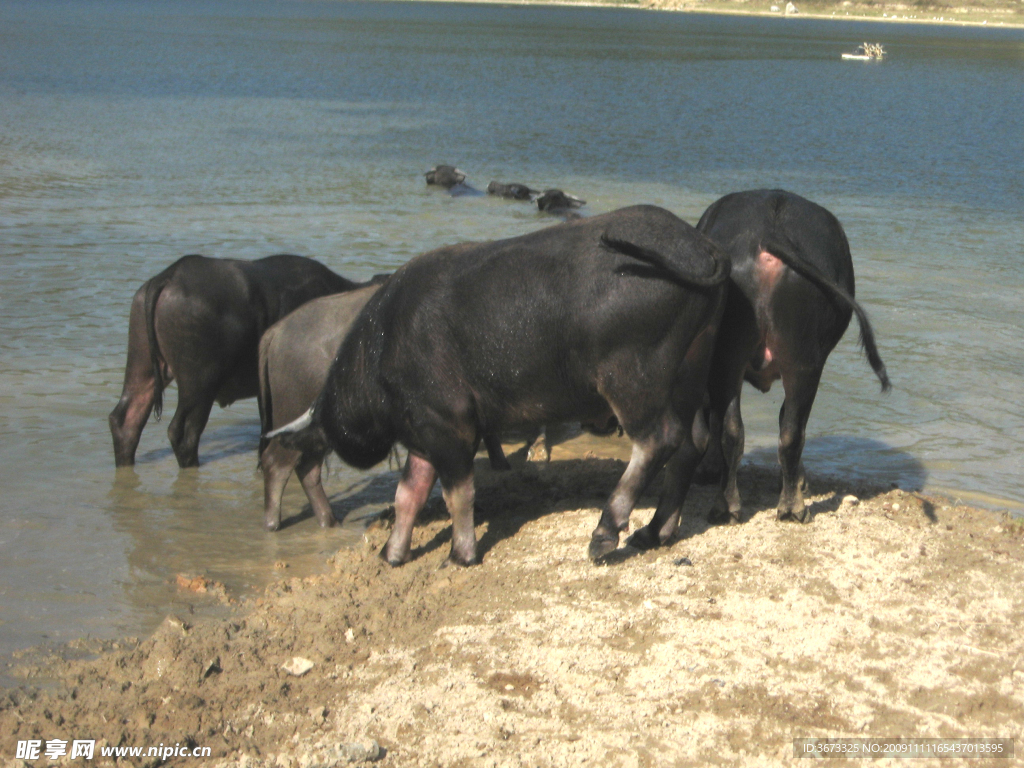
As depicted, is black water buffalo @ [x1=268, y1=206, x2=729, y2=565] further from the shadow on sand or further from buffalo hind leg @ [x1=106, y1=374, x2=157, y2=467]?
buffalo hind leg @ [x1=106, y1=374, x2=157, y2=467]

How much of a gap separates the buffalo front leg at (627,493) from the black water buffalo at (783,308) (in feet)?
2.05

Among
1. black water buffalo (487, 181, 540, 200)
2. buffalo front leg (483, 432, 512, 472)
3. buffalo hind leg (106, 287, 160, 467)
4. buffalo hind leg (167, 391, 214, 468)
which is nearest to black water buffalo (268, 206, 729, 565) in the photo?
buffalo front leg (483, 432, 512, 472)

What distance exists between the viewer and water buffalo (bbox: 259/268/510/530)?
6.38 meters

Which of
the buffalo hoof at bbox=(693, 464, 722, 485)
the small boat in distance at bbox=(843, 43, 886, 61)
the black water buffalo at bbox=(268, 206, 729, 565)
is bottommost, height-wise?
the small boat in distance at bbox=(843, 43, 886, 61)

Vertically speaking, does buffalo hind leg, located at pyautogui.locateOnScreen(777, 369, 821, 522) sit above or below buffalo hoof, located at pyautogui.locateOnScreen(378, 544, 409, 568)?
above

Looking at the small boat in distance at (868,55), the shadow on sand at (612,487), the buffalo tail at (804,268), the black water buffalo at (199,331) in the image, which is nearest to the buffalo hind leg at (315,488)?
the shadow on sand at (612,487)

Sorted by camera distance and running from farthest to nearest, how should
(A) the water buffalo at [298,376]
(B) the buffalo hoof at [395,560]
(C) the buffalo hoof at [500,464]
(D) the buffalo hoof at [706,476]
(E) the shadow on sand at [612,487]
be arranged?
(C) the buffalo hoof at [500,464] → (D) the buffalo hoof at [706,476] → (A) the water buffalo at [298,376] → (E) the shadow on sand at [612,487] → (B) the buffalo hoof at [395,560]

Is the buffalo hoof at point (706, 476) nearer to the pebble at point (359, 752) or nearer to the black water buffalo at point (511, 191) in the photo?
the pebble at point (359, 752)

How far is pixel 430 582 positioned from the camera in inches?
215

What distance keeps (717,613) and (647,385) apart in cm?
112

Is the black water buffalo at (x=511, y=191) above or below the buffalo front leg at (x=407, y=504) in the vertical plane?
below

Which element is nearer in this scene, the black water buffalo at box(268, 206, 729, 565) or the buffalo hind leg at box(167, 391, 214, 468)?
the black water buffalo at box(268, 206, 729, 565)

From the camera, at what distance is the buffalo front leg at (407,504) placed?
18.9 ft

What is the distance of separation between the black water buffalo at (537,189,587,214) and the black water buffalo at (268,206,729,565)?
1193 cm
